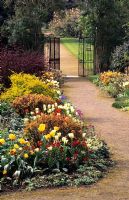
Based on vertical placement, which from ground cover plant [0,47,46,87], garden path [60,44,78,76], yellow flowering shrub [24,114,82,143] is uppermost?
ground cover plant [0,47,46,87]

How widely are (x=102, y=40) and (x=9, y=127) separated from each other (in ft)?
70.7

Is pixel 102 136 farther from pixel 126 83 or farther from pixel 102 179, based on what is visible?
pixel 126 83

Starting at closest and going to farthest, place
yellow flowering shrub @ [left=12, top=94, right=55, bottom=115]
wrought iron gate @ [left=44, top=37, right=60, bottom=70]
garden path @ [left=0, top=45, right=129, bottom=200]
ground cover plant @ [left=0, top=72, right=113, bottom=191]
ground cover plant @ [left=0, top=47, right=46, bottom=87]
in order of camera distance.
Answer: garden path @ [left=0, top=45, right=129, bottom=200]
ground cover plant @ [left=0, top=72, right=113, bottom=191]
yellow flowering shrub @ [left=12, top=94, right=55, bottom=115]
ground cover plant @ [left=0, top=47, right=46, bottom=87]
wrought iron gate @ [left=44, top=37, right=60, bottom=70]

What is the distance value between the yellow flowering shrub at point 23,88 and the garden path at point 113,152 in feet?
4.58

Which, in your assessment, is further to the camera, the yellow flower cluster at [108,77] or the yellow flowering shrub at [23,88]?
the yellow flower cluster at [108,77]

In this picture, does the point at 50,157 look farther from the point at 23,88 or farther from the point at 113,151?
the point at 23,88

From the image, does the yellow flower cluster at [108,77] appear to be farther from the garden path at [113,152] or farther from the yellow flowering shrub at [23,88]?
the yellow flowering shrub at [23,88]

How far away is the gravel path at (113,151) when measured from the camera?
6750 mm

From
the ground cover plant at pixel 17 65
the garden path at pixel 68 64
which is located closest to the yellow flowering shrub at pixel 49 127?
the ground cover plant at pixel 17 65

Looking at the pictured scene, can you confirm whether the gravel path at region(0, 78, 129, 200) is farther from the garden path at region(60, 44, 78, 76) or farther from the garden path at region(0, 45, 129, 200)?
the garden path at region(60, 44, 78, 76)

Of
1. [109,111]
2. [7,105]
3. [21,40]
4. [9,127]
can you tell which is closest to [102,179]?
[9,127]

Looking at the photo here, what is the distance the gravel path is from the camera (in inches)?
266

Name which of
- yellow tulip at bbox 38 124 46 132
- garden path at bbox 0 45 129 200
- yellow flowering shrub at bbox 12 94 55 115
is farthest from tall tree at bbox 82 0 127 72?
yellow tulip at bbox 38 124 46 132

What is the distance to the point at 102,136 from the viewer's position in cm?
1080
